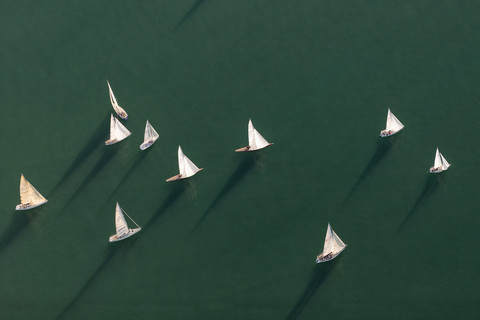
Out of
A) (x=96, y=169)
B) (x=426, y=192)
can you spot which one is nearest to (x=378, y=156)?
(x=426, y=192)

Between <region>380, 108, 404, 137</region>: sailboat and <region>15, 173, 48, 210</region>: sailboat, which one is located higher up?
<region>380, 108, 404, 137</region>: sailboat

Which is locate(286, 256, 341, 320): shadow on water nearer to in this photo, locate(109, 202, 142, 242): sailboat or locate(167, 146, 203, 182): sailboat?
locate(167, 146, 203, 182): sailboat

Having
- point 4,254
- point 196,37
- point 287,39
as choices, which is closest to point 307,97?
point 287,39

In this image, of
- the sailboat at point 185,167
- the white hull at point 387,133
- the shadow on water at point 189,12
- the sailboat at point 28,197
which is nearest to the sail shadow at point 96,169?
the sailboat at point 28,197

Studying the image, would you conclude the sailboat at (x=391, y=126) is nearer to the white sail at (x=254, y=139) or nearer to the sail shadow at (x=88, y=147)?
the white sail at (x=254, y=139)

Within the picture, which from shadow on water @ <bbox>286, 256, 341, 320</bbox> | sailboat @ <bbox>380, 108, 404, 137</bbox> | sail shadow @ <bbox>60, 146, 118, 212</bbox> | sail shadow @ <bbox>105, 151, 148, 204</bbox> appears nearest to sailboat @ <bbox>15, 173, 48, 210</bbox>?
sail shadow @ <bbox>60, 146, 118, 212</bbox>

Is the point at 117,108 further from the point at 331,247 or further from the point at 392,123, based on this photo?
the point at 392,123
